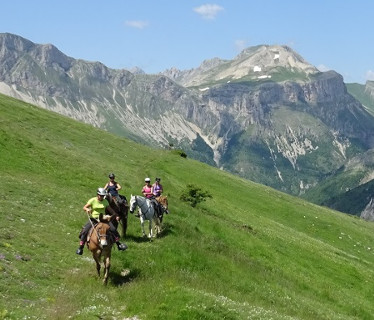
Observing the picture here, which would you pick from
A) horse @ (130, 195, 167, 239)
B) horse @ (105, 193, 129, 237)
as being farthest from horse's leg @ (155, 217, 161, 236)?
horse @ (105, 193, 129, 237)

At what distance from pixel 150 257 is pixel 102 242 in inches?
254

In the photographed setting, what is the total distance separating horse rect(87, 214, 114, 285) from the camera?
2298 cm

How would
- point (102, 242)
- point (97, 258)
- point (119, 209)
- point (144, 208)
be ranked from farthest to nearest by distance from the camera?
point (144, 208), point (119, 209), point (97, 258), point (102, 242)

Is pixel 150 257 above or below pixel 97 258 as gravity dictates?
below

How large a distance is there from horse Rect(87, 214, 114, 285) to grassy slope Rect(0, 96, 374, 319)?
1.15 meters

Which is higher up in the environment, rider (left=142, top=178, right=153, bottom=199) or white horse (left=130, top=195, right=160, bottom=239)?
rider (left=142, top=178, right=153, bottom=199)

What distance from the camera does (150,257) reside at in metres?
28.6

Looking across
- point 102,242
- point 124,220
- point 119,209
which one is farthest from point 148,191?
point 102,242

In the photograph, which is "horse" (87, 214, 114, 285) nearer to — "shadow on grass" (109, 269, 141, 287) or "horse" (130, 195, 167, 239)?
"shadow on grass" (109, 269, 141, 287)

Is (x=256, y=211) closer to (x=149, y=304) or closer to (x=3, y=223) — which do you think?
(x=3, y=223)

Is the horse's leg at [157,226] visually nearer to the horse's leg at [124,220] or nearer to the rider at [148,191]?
the rider at [148,191]

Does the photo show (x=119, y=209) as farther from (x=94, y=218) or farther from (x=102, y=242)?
(x=102, y=242)

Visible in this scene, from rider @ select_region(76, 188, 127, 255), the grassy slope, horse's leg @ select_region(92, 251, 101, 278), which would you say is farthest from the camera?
rider @ select_region(76, 188, 127, 255)

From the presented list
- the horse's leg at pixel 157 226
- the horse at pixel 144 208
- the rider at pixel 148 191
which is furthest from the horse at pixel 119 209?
the rider at pixel 148 191
